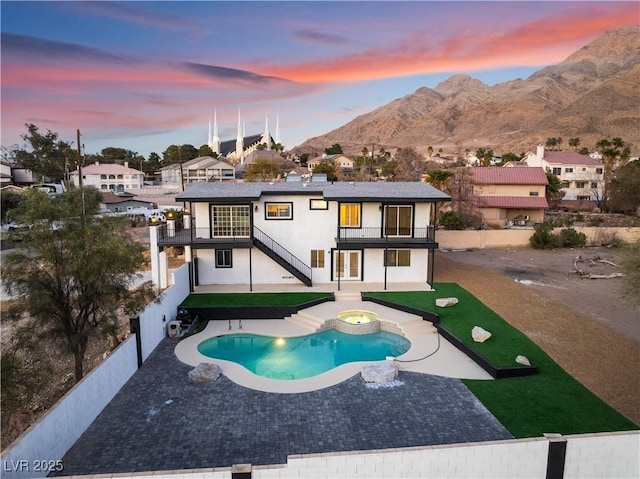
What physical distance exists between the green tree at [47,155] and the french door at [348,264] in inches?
2937

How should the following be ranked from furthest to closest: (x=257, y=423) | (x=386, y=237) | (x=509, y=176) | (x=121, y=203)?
(x=121, y=203) → (x=509, y=176) → (x=386, y=237) → (x=257, y=423)

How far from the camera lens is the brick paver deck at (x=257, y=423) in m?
8.84

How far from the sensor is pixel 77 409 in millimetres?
9297

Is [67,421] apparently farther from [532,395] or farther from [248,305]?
[532,395]

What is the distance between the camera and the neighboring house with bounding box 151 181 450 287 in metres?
20.9

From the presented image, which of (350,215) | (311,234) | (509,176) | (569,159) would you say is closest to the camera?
(350,215)

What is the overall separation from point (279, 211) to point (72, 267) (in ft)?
38.0

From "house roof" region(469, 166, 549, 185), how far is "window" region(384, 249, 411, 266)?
22.8 meters

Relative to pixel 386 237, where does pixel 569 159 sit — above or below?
above

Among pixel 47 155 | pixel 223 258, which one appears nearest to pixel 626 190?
pixel 223 258

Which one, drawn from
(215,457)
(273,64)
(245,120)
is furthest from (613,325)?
(245,120)

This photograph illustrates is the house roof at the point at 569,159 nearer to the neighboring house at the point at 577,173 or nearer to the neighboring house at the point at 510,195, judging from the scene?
the neighboring house at the point at 577,173

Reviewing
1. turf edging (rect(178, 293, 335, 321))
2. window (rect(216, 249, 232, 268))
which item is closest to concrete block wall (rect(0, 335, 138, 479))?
turf edging (rect(178, 293, 335, 321))

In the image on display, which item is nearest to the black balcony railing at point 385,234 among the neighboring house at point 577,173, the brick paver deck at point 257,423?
the brick paver deck at point 257,423
